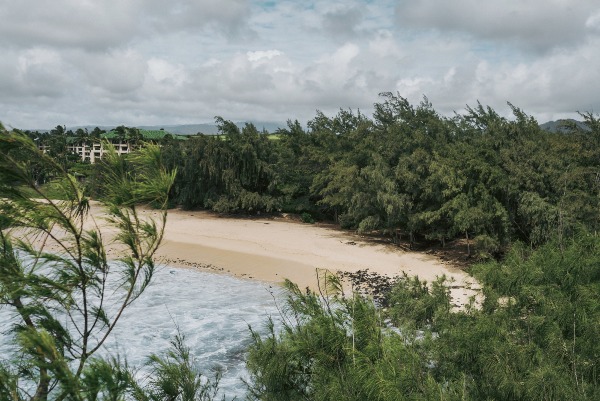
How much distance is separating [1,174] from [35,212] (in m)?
0.33

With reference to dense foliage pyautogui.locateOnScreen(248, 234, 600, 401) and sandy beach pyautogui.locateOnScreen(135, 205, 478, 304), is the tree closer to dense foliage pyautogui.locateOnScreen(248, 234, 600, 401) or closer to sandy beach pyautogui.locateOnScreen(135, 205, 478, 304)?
dense foliage pyautogui.locateOnScreen(248, 234, 600, 401)

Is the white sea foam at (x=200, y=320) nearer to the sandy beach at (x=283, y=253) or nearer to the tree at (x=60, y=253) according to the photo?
the sandy beach at (x=283, y=253)

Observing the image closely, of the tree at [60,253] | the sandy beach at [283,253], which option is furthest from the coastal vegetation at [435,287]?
the sandy beach at [283,253]

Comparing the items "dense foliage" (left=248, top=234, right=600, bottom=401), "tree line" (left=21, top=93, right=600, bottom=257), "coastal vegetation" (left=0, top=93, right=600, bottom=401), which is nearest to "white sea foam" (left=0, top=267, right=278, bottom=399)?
"coastal vegetation" (left=0, top=93, right=600, bottom=401)

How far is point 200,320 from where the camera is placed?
1547 cm

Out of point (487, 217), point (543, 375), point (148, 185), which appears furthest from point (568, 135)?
point (148, 185)

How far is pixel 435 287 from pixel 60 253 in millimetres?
5849

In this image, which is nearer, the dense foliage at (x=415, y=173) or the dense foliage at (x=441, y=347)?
the dense foliage at (x=441, y=347)

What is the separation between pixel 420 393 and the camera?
4.55 m

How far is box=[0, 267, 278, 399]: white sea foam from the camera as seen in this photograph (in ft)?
41.7

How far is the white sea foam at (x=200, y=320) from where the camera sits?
12.7 meters

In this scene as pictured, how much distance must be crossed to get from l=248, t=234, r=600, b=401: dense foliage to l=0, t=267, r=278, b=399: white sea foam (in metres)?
5.74

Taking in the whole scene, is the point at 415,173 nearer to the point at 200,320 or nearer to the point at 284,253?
the point at 284,253

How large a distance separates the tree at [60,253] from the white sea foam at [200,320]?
7812mm
